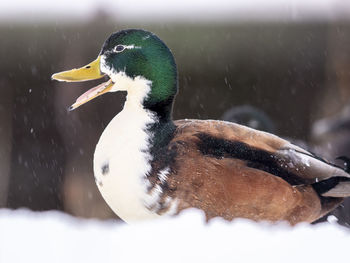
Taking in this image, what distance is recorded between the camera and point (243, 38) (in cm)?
560

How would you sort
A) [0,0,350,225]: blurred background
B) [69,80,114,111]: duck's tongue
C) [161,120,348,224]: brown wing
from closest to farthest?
1. [161,120,348,224]: brown wing
2. [69,80,114,111]: duck's tongue
3. [0,0,350,225]: blurred background

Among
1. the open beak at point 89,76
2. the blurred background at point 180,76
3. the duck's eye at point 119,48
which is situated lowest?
the blurred background at point 180,76

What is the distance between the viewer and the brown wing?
1.99 m

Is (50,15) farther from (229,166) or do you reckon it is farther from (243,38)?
(229,166)

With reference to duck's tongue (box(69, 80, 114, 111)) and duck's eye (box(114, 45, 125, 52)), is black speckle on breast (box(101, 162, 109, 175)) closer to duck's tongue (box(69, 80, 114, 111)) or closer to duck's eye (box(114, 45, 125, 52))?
duck's tongue (box(69, 80, 114, 111))

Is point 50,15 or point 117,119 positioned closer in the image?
point 117,119

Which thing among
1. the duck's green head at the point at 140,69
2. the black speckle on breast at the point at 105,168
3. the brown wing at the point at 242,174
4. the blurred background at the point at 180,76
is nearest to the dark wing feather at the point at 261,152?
the brown wing at the point at 242,174

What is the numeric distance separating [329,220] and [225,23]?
11.4ft

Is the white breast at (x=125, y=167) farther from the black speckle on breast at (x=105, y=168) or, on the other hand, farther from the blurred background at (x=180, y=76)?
the blurred background at (x=180, y=76)

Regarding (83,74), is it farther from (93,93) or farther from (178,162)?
(178,162)

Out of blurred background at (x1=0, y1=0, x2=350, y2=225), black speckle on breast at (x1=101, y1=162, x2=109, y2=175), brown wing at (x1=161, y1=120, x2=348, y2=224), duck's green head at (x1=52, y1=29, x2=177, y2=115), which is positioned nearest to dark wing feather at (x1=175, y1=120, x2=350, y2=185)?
brown wing at (x1=161, y1=120, x2=348, y2=224)

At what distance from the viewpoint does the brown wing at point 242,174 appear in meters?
1.99

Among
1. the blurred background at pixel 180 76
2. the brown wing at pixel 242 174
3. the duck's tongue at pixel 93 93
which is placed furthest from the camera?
the blurred background at pixel 180 76

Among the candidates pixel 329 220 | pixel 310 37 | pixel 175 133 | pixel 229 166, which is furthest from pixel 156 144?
pixel 310 37
